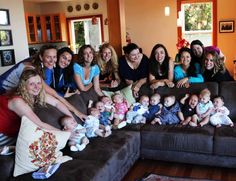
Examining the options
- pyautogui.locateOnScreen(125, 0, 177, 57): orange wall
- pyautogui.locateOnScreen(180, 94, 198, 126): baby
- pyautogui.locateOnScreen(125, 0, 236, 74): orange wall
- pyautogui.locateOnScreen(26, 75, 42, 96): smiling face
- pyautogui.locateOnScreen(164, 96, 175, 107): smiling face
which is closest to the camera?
pyautogui.locateOnScreen(26, 75, 42, 96): smiling face

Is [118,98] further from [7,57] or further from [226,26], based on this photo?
[226,26]

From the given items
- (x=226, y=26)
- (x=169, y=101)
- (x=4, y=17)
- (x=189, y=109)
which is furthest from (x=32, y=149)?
(x=226, y=26)

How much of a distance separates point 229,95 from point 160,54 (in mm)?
973

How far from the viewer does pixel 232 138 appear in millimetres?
2686

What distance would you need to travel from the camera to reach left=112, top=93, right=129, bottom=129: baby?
132 inches

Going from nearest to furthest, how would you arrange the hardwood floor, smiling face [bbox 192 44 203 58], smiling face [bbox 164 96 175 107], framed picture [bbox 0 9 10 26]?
the hardwood floor < smiling face [bbox 164 96 175 107] < smiling face [bbox 192 44 203 58] < framed picture [bbox 0 9 10 26]

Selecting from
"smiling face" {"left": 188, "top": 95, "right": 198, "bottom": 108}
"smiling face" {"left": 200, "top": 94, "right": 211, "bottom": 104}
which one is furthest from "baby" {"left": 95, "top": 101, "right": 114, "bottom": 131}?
"smiling face" {"left": 200, "top": 94, "right": 211, "bottom": 104}

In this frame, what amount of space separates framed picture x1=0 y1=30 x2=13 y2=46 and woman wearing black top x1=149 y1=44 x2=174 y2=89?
3128mm

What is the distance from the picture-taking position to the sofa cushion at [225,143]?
269 centimetres

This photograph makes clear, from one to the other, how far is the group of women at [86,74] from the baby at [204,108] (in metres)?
0.33

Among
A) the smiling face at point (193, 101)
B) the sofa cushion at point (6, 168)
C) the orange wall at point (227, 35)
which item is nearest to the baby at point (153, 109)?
the smiling face at point (193, 101)

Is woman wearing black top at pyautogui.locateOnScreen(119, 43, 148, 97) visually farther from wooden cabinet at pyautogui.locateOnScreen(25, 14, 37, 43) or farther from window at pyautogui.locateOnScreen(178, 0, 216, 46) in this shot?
wooden cabinet at pyautogui.locateOnScreen(25, 14, 37, 43)

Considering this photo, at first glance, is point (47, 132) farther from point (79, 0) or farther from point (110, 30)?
point (79, 0)

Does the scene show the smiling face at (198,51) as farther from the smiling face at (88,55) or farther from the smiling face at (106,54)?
the smiling face at (88,55)
